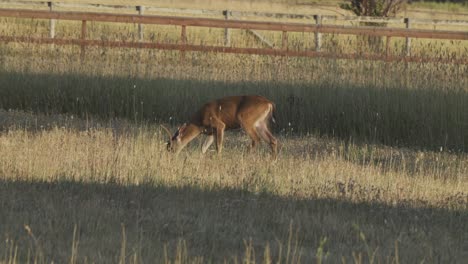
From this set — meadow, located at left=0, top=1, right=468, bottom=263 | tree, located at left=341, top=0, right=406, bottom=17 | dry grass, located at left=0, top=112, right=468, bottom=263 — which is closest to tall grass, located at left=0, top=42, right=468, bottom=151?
meadow, located at left=0, top=1, right=468, bottom=263

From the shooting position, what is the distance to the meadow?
8.33 meters

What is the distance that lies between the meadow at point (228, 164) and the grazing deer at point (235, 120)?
29 centimetres

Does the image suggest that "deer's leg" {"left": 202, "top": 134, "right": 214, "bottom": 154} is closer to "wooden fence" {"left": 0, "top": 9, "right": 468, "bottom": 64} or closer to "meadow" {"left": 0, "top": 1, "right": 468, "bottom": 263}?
"meadow" {"left": 0, "top": 1, "right": 468, "bottom": 263}

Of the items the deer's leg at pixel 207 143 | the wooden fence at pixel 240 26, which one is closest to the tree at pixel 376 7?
the wooden fence at pixel 240 26

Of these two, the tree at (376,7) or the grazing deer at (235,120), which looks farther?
the tree at (376,7)

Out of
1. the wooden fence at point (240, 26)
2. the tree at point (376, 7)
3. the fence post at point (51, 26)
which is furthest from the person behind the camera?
the tree at point (376, 7)

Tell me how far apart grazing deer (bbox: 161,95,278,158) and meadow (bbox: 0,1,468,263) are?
290 mm

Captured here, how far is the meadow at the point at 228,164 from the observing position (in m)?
8.33

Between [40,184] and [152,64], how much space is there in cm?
945

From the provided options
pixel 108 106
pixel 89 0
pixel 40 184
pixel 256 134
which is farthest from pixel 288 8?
pixel 40 184

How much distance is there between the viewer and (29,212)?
8.94m

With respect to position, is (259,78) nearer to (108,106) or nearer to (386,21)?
(108,106)

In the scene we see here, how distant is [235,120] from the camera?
1332 cm

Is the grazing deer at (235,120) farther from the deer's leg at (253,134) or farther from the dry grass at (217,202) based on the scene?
the dry grass at (217,202)
